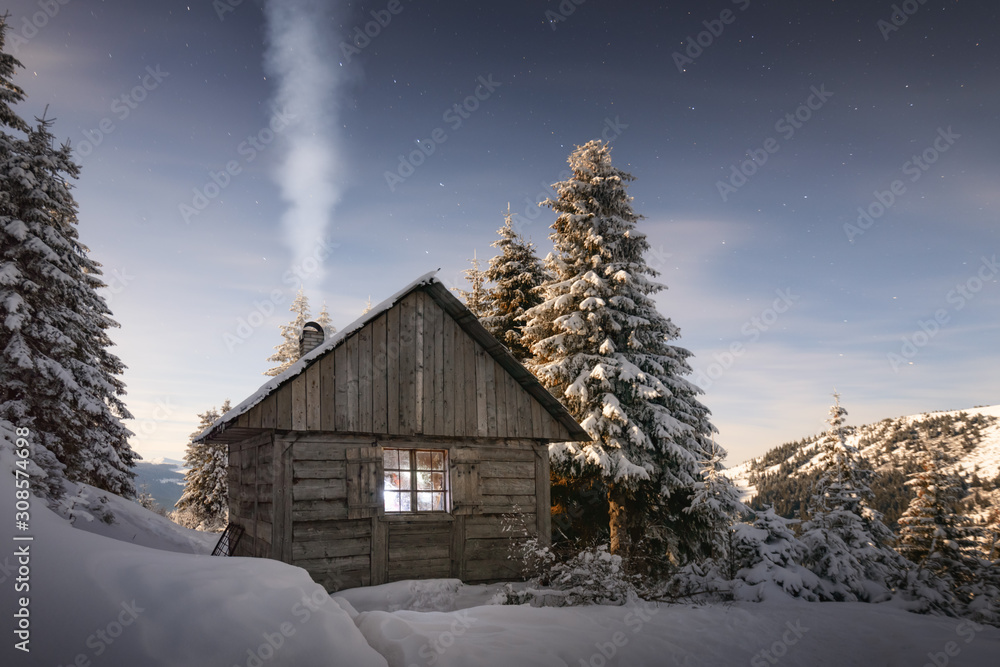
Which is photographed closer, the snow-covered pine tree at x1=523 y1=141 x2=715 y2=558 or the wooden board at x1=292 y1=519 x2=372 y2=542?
the wooden board at x1=292 y1=519 x2=372 y2=542

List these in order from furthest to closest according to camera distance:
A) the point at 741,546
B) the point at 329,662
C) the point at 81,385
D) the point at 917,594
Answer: the point at 81,385 < the point at 741,546 < the point at 917,594 < the point at 329,662

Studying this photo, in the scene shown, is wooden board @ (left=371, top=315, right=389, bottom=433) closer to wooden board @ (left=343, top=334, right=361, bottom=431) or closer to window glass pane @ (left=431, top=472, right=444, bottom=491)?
wooden board @ (left=343, top=334, right=361, bottom=431)

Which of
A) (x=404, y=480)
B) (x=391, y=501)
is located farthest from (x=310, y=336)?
(x=391, y=501)

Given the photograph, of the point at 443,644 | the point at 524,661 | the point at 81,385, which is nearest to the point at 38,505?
the point at 443,644

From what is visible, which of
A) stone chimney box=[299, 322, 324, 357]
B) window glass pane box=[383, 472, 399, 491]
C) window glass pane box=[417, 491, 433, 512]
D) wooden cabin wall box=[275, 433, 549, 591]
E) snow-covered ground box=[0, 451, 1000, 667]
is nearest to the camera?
snow-covered ground box=[0, 451, 1000, 667]

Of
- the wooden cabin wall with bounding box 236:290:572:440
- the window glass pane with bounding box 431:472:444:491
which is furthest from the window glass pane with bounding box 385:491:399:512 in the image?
the wooden cabin wall with bounding box 236:290:572:440

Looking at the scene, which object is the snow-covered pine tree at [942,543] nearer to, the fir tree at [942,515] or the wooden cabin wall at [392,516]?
the fir tree at [942,515]

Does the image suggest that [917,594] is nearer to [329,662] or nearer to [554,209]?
[329,662]

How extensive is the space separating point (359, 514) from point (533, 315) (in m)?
8.90

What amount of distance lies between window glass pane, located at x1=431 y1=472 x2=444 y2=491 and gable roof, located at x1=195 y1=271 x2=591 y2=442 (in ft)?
3.59

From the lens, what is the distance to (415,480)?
439 inches

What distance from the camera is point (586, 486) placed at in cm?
1692

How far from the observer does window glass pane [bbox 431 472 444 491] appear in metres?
11.4

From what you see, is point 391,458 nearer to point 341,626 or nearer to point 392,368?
point 392,368
